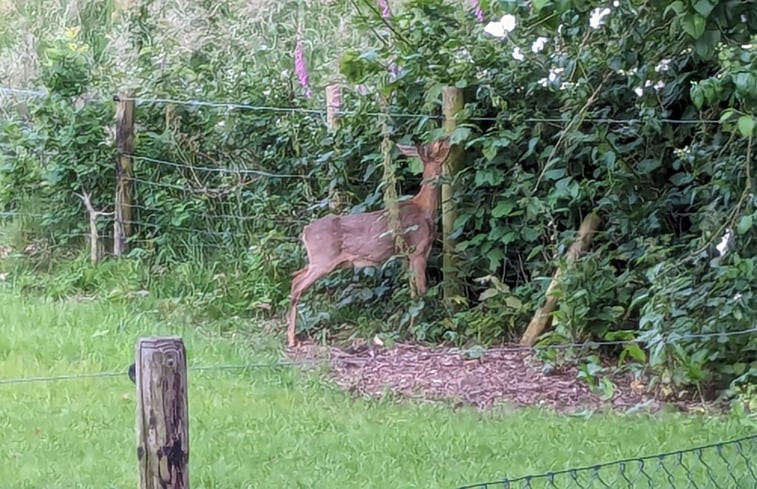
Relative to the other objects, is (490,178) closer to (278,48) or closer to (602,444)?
(602,444)

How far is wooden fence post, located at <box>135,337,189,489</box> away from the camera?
2777 millimetres

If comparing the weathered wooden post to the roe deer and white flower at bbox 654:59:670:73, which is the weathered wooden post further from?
white flower at bbox 654:59:670:73

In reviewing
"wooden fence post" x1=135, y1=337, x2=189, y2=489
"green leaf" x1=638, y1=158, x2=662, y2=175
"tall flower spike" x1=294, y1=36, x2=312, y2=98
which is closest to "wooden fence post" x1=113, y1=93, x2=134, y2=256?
"tall flower spike" x1=294, y1=36, x2=312, y2=98

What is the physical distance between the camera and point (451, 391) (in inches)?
233

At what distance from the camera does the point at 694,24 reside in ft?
16.5

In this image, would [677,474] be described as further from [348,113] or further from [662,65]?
[348,113]

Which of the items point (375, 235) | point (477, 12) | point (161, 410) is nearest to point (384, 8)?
point (477, 12)

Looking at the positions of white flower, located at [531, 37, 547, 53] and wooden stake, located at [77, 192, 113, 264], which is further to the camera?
wooden stake, located at [77, 192, 113, 264]

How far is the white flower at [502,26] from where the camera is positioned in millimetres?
6395

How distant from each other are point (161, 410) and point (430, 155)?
4.50 metres

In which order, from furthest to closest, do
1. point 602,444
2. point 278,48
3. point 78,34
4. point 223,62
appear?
point 78,34
point 278,48
point 223,62
point 602,444

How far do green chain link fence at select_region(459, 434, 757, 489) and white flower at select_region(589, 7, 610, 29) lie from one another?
2375 millimetres

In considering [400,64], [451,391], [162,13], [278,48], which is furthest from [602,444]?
[162,13]

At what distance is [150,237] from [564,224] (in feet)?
10.4
